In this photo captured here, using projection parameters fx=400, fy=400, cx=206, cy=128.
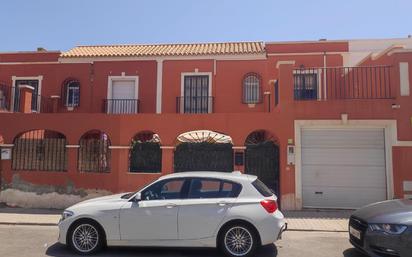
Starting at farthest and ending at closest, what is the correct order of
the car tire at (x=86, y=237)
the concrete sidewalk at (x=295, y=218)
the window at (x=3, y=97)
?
the window at (x=3, y=97) < the concrete sidewalk at (x=295, y=218) < the car tire at (x=86, y=237)

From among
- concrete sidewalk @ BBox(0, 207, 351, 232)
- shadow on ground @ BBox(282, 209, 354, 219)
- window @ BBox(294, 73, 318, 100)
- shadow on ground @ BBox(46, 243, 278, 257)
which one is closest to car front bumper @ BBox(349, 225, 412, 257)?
shadow on ground @ BBox(46, 243, 278, 257)

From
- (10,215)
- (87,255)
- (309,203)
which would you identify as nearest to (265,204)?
(87,255)

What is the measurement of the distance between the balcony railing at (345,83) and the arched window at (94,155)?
7.91 metres

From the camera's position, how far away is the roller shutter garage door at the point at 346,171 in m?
12.9

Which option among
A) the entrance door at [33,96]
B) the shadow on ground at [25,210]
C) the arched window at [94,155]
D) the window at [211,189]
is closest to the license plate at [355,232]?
the window at [211,189]

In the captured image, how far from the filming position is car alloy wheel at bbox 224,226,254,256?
23.7ft

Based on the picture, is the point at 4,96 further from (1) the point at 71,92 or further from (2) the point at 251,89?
(2) the point at 251,89

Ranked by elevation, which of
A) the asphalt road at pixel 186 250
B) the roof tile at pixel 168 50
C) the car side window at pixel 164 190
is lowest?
the asphalt road at pixel 186 250

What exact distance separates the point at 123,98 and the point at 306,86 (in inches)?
349

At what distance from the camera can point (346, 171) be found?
1297 cm

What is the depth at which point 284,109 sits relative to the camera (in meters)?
13.1

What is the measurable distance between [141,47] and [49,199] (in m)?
10.5

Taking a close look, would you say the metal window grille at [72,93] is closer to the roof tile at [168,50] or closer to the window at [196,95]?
the roof tile at [168,50]

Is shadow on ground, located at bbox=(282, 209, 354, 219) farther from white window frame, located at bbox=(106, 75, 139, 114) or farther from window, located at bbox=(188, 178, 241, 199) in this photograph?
white window frame, located at bbox=(106, 75, 139, 114)
